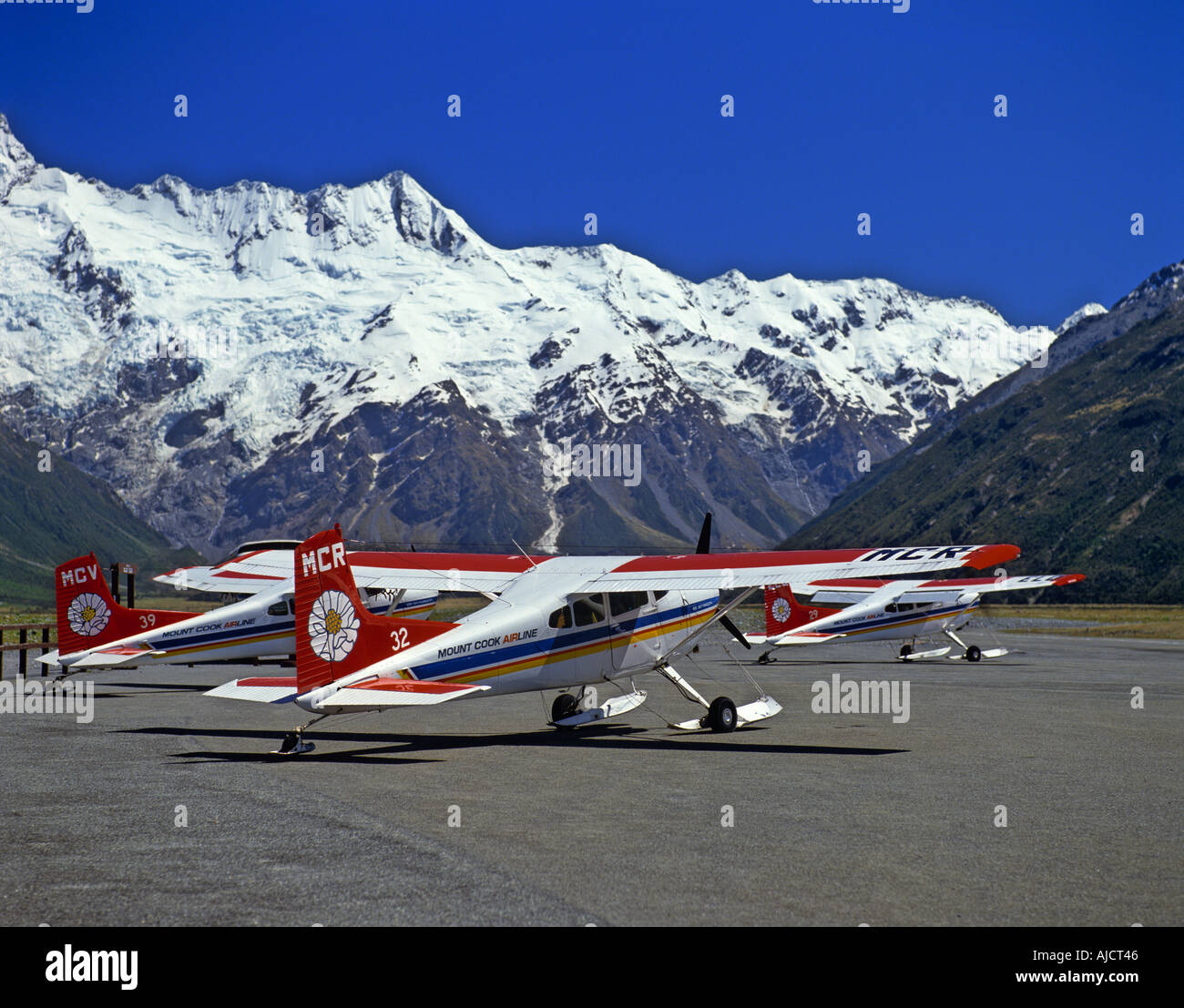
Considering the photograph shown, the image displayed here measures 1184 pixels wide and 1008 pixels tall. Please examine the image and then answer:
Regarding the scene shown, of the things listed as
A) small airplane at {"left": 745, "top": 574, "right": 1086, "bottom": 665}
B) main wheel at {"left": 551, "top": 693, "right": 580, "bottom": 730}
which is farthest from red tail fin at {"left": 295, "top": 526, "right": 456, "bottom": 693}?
small airplane at {"left": 745, "top": 574, "right": 1086, "bottom": 665}

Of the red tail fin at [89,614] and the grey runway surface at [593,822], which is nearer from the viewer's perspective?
the grey runway surface at [593,822]

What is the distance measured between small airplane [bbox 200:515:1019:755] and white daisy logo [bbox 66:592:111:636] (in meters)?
7.98

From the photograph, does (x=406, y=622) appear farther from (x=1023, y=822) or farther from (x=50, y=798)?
(x=1023, y=822)

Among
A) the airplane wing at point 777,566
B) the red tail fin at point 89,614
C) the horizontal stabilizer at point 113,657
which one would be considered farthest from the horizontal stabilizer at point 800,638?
the horizontal stabilizer at point 113,657

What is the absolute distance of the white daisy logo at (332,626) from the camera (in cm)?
1855

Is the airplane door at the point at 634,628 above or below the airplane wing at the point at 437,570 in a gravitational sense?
below

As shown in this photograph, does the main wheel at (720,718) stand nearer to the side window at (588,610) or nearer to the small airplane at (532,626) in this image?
the small airplane at (532,626)

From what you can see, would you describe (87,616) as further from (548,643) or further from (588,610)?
(588,610)

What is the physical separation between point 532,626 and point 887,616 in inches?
1093

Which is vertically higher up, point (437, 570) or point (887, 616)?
point (887, 616)

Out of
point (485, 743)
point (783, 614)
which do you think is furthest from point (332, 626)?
point (783, 614)

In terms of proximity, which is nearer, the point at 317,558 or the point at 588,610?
the point at 317,558

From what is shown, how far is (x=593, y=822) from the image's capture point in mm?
13188
